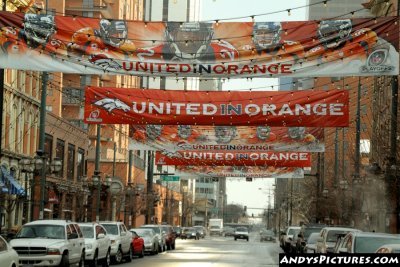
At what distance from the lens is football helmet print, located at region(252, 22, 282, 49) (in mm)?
21484

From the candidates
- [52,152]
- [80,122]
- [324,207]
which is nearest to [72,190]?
[52,152]

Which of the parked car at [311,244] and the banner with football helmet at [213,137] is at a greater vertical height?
the banner with football helmet at [213,137]

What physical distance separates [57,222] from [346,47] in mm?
10813

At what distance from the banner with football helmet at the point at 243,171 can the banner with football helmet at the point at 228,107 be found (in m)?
29.0

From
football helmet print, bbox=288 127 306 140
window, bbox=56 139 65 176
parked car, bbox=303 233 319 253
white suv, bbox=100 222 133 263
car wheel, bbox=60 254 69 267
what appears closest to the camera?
car wheel, bbox=60 254 69 267

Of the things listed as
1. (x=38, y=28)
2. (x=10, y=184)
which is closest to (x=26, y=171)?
(x=10, y=184)

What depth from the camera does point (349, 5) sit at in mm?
186000

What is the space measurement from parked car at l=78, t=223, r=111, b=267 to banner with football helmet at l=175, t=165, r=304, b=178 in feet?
88.8

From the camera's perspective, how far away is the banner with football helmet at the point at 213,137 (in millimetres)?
43219

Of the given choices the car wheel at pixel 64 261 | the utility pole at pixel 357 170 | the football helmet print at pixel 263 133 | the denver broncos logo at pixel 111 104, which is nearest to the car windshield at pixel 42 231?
the car wheel at pixel 64 261

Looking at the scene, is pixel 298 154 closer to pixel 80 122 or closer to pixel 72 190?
pixel 72 190

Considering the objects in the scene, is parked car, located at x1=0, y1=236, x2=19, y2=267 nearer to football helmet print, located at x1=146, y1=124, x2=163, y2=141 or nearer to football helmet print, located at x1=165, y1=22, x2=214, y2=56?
football helmet print, located at x1=165, y1=22, x2=214, y2=56

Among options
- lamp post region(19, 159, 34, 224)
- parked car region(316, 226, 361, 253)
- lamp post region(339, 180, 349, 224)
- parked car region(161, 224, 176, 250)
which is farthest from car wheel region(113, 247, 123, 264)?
lamp post region(339, 180, 349, 224)

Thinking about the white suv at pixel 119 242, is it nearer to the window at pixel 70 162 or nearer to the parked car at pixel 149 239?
the parked car at pixel 149 239
